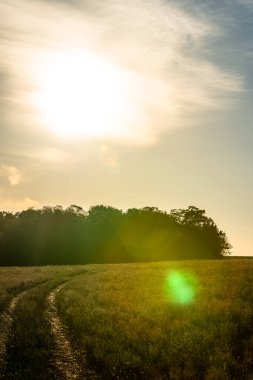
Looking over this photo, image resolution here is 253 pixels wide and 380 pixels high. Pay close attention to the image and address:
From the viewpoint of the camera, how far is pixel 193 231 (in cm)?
10300

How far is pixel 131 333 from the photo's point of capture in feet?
54.9

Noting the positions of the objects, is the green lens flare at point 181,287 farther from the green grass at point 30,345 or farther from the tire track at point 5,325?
the tire track at point 5,325

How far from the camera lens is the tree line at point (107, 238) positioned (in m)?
93.2

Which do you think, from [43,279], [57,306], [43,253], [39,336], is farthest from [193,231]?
[39,336]

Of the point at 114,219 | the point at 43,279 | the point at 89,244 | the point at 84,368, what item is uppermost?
the point at 114,219

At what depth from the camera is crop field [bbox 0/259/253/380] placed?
12.9m

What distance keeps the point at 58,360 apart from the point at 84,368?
112 centimetres

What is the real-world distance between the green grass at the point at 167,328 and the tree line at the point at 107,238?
207 feet

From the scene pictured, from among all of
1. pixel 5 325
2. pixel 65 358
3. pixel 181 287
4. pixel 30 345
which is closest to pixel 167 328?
pixel 65 358

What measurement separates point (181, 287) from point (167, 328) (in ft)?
40.0

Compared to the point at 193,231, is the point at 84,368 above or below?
below

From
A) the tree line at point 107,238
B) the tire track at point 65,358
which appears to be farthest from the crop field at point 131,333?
the tree line at point 107,238

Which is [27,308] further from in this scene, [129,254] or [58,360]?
[129,254]

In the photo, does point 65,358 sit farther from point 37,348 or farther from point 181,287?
point 181,287
